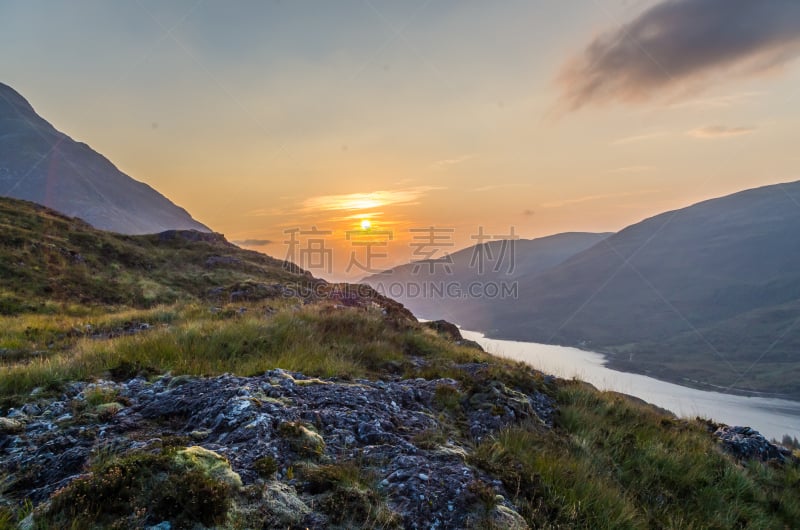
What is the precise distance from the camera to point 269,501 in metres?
3.53

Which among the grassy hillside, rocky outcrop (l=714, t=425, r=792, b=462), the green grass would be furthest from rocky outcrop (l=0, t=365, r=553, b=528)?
rocky outcrop (l=714, t=425, r=792, b=462)

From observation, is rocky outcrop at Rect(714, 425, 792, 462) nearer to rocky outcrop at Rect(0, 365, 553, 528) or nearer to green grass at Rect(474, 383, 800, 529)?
green grass at Rect(474, 383, 800, 529)

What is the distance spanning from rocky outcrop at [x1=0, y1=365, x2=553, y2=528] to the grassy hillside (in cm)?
7

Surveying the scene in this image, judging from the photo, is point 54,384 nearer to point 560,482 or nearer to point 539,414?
point 560,482

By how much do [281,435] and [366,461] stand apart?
1074 millimetres

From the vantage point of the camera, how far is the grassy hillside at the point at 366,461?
3.40 meters

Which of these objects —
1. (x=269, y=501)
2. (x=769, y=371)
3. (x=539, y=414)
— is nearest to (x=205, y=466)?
(x=269, y=501)

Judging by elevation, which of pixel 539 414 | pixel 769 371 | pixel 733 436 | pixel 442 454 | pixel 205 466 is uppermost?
pixel 205 466

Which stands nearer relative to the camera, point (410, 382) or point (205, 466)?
point (205, 466)

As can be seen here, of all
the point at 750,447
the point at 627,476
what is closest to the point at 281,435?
the point at 627,476

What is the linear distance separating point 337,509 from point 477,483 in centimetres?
153

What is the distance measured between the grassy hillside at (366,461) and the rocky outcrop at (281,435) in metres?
0.07

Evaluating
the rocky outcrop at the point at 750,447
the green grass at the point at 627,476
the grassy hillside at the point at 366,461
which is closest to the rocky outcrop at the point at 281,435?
the grassy hillside at the point at 366,461

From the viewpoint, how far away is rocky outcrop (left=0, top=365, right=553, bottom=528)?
3.83 m
